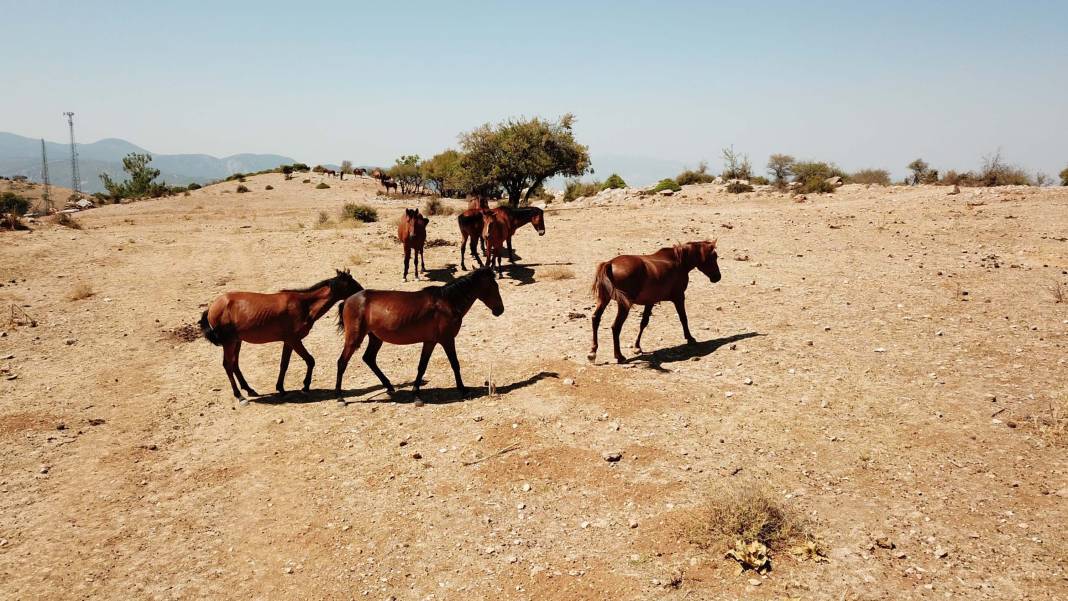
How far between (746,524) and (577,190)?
45821mm

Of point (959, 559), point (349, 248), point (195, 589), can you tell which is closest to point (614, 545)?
point (959, 559)

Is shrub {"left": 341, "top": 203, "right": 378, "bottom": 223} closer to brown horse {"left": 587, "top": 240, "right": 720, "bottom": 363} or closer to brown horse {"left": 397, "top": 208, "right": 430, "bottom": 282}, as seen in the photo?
brown horse {"left": 397, "top": 208, "right": 430, "bottom": 282}

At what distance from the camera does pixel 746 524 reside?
5.47 metres

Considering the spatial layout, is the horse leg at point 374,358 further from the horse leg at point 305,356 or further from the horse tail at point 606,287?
the horse tail at point 606,287

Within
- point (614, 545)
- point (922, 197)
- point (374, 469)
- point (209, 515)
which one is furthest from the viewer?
point (922, 197)

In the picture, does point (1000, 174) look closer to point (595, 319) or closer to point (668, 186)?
point (668, 186)

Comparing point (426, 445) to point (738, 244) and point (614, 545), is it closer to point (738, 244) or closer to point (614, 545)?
point (614, 545)

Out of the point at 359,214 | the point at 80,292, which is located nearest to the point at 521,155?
the point at 359,214

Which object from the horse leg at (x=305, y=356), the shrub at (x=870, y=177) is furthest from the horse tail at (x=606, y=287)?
the shrub at (x=870, y=177)

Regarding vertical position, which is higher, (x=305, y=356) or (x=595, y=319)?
(x=595, y=319)

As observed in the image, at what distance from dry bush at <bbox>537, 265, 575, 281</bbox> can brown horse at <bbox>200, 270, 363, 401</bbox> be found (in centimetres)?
848

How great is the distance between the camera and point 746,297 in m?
14.0

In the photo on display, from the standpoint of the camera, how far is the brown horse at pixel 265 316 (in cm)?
925

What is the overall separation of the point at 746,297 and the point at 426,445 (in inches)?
379
